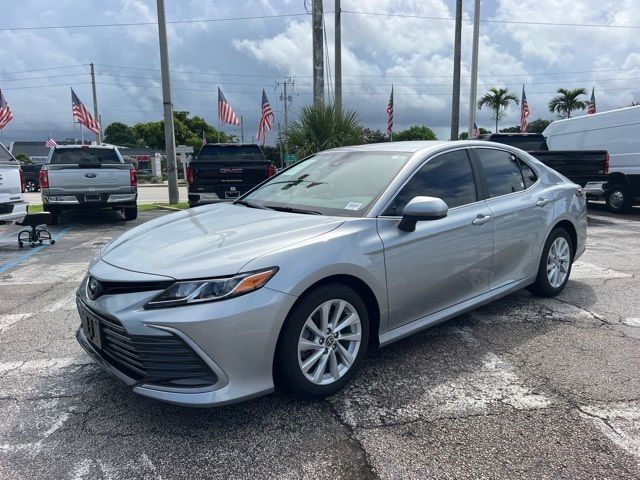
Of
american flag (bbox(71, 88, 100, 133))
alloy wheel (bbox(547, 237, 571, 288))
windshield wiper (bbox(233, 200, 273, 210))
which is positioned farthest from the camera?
american flag (bbox(71, 88, 100, 133))

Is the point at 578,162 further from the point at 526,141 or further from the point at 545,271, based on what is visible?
the point at 545,271

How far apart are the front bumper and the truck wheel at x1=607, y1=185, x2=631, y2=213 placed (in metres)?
12.8

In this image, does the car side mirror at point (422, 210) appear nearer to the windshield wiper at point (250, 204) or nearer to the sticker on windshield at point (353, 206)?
the sticker on windshield at point (353, 206)

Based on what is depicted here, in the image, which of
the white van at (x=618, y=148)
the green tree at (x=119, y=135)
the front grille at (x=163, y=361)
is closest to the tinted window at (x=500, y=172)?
the front grille at (x=163, y=361)

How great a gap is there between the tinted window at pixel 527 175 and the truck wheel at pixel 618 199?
32.0 ft

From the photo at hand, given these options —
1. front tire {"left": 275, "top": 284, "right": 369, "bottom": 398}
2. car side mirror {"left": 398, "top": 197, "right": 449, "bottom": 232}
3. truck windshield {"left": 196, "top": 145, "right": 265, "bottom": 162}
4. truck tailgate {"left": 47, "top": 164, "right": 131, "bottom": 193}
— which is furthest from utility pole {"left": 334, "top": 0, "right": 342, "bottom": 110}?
front tire {"left": 275, "top": 284, "right": 369, "bottom": 398}

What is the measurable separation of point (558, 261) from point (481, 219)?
1.58 m

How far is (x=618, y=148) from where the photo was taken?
13.0 m

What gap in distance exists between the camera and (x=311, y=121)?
13.5 meters

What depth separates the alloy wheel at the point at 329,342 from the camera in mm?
2912

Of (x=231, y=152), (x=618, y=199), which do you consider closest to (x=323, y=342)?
(x=231, y=152)

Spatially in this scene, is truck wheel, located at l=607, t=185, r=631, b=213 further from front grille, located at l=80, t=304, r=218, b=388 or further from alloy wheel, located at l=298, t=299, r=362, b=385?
front grille, located at l=80, t=304, r=218, b=388

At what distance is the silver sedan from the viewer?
8.57 feet

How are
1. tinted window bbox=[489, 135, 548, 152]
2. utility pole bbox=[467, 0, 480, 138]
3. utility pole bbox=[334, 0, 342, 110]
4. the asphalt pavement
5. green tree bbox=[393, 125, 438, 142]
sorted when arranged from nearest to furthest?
the asphalt pavement → tinted window bbox=[489, 135, 548, 152] → utility pole bbox=[334, 0, 342, 110] → utility pole bbox=[467, 0, 480, 138] → green tree bbox=[393, 125, 438, 142]
